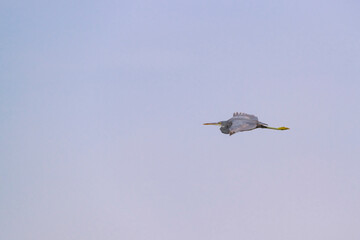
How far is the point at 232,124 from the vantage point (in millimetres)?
114750

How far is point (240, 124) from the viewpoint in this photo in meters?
114

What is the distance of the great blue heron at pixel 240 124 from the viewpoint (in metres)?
113

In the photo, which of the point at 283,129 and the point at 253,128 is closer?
the point at 253,128

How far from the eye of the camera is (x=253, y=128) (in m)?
114

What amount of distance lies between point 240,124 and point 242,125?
1.63 ft

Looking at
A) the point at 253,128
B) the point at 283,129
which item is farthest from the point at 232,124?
the point at 283,129

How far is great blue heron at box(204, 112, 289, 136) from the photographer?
113m

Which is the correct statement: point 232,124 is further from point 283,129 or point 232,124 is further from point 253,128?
point 283,129

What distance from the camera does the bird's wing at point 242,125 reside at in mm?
112238

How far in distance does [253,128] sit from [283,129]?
9.37 m

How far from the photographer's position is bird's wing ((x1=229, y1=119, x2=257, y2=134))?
11224cm

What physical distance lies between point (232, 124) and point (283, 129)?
11.3 m

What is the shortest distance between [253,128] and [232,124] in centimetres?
345
